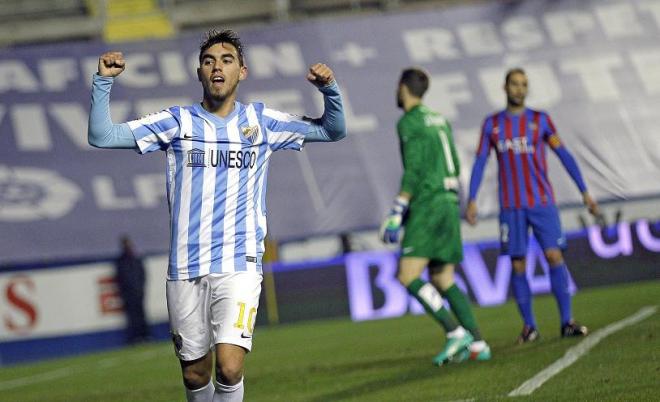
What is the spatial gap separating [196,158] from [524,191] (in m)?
5.33

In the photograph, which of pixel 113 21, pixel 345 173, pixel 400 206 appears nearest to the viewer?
pixel 400 206

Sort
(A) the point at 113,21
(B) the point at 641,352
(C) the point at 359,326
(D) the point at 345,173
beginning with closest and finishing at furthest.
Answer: (B) the point at 641,352 → (C) the point at 359,326 → (D) the point at 345,173 → (A) the point at 113,21

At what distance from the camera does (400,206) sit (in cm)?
974

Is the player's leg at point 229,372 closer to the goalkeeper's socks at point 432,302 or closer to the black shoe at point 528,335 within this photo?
the goalkeeper's socks at point 432,302

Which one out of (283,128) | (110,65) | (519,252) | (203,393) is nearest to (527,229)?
(519,252)

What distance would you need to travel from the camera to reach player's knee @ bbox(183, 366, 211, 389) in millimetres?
6164

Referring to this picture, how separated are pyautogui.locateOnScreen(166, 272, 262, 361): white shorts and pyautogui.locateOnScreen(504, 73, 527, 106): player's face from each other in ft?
17.3

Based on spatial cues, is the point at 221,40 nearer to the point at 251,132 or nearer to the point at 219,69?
the point at 219,69

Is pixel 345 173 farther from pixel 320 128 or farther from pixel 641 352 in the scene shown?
pixel 320 128

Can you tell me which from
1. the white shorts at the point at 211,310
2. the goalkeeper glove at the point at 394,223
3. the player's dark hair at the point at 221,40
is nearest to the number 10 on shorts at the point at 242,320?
the white shorts at the point at 211,310

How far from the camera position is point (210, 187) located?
20.1 ft

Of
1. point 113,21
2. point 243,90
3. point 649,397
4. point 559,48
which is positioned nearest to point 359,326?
point 243,90

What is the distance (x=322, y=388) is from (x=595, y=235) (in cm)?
1106

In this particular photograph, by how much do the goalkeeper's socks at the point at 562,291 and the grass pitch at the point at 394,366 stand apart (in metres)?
0.22
